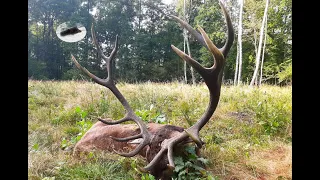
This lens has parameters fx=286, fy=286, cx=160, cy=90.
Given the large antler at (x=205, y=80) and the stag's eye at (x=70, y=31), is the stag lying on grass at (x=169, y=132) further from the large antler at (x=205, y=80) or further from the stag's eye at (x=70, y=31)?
the stag's eye at (x=70, y=31)

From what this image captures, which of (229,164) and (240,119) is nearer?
(229,164)

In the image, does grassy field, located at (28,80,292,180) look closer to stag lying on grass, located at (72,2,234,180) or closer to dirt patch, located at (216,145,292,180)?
dirt patch, located at (216,145,292,180)

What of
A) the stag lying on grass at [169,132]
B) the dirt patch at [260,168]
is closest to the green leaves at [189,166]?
the stag lying on grass at [169,132]

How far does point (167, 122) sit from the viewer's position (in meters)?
1.51

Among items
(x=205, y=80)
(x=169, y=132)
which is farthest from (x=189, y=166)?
(x=205, y=80)

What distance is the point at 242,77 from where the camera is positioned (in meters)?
2.96

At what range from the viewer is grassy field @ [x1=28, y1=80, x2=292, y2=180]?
1102mm

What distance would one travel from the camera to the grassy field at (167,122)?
43.4 inches

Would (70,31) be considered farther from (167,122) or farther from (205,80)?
(167,122)

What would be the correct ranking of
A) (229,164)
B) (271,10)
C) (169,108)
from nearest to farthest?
1. (229,164)
2. (169,108)
3. (271,10)

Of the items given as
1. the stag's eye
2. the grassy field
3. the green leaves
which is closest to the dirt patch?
the grassy field

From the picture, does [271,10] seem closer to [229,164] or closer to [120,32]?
[120,32]
